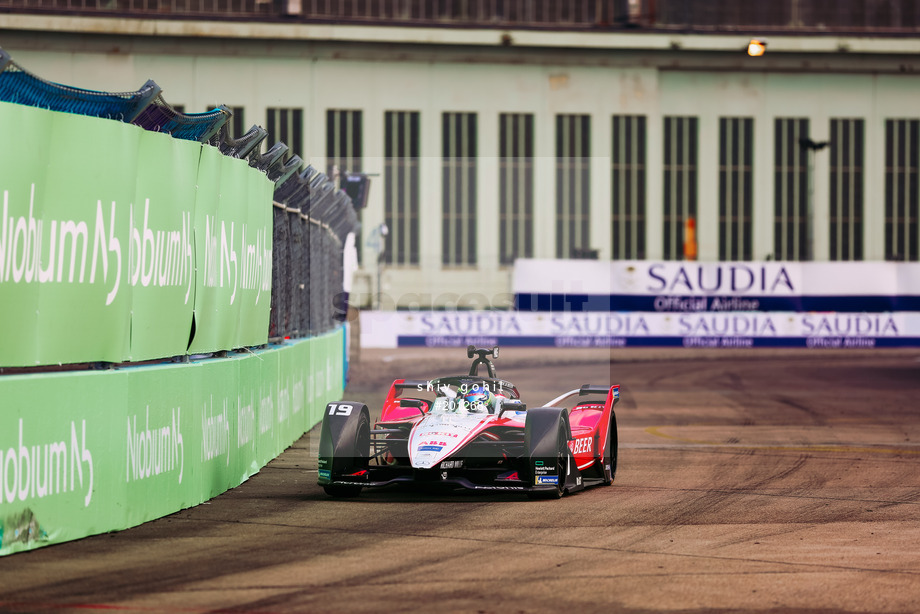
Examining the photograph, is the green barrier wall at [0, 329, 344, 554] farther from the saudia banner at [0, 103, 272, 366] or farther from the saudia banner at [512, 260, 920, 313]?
the saudia banner at [512, 260, 920, 313]

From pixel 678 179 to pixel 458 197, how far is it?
8.53 m

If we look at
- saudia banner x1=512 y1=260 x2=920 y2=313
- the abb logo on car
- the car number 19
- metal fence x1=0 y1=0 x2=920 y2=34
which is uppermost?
metal fence x1=0 y1=0 x2=920 y2=34

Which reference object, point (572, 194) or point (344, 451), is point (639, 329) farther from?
point (344, 451)

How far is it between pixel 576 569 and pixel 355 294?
36163 mm

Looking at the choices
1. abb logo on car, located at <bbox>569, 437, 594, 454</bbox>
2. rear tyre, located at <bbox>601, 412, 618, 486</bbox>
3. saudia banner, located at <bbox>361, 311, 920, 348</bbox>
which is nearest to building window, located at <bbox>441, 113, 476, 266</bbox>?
saudia banner, located at <bbox>361, 311, 920, 348</bbox>

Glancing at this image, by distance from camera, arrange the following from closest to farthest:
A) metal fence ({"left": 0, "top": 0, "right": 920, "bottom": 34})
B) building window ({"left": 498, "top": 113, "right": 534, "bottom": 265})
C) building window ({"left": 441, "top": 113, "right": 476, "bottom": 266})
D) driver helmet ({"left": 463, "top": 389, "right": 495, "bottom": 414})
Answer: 1. driver helmet ({"left": 463, "top": 389, "right": 495, "bottom": 414})
2. metal fence ({"left": 0, "top": 0, "right": 920, "bottom": 34})
3. building window ({"left": 441, "top": 113, "right": 476, "bottom": 266})
4. building window ({"left": 498, "top": 113, "right": 534, "bottom": 265})

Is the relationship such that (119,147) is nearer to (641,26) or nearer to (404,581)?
(404,581)


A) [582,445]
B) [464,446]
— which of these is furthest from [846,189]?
[464,446]

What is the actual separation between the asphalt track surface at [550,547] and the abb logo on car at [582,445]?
0.39 meters

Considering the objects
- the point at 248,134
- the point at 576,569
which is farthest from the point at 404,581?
the point at 248,134

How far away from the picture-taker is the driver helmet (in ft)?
41.3

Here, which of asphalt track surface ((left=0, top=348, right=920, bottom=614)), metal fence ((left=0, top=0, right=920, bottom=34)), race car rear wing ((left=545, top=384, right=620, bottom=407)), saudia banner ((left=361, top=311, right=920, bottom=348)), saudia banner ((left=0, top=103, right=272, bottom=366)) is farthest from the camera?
metal fence ((left=0, top=0, right=920, bottom=34))

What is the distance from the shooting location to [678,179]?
172ft

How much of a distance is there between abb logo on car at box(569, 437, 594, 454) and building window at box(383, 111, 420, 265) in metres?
36.7
